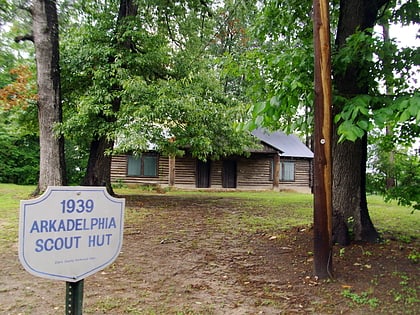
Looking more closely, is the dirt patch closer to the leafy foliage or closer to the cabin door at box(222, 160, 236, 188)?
the leafy foliage

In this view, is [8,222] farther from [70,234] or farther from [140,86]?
[70,234]

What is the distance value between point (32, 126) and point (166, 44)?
618 cm

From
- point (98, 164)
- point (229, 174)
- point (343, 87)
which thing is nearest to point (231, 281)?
point (343, 87)

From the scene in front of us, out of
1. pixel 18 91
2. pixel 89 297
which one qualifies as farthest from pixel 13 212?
pixel 89 297

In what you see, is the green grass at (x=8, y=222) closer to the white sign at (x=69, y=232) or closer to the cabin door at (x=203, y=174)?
the white sign at (x=69, y=232)

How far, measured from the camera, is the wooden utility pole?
4.05 metres

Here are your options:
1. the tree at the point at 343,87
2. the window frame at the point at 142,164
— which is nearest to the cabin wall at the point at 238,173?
the window frame at the point at 142,164

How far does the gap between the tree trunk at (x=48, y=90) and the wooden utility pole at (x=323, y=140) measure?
860 centimetres

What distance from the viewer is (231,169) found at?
22078 mm

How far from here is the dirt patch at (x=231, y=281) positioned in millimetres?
3469

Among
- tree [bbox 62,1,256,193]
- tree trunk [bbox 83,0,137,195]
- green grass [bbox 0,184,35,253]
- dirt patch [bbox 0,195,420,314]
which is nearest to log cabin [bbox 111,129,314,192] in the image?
tree trunk [bbox 83,0,137,195]

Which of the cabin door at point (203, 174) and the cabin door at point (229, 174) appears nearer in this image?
the cabin door at point (203, 174)

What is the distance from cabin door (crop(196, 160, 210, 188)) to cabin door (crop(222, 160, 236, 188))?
1.00 metres

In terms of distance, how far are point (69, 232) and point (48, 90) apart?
993 centimetres
